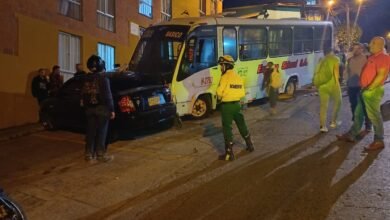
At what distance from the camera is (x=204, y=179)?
6.92 metres

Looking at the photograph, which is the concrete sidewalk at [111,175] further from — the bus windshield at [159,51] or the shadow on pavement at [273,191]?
the bus windshield at [159,51]

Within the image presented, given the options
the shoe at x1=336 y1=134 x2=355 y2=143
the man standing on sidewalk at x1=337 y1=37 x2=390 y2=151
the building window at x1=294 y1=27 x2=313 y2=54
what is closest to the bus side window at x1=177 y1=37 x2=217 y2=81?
the shoe at x1=336 y1=134 x2=355 y2=143

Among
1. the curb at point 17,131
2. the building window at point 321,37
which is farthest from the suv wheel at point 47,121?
the building window at point 321,37

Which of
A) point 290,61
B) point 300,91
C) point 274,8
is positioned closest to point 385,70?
point 290,61

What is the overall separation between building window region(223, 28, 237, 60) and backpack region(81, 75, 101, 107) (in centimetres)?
610

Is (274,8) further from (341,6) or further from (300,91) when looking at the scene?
(341,6)

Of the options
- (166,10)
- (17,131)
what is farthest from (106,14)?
(17,131)

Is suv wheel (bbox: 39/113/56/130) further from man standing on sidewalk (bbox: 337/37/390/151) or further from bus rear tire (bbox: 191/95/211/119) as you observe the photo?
man standing on sidewalk (bbox: 337/37/390/151)

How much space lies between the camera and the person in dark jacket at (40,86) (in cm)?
1330

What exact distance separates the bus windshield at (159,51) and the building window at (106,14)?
18.3 feet

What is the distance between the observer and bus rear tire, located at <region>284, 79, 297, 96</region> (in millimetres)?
16366

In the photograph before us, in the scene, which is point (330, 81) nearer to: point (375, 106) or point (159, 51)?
point (375, 106)

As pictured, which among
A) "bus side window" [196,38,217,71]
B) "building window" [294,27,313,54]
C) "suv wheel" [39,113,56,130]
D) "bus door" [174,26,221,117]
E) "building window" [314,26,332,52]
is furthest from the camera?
"building window" [314,26,332,52]

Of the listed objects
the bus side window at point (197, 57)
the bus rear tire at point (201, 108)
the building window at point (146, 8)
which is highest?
the building window at point (146, 8)
